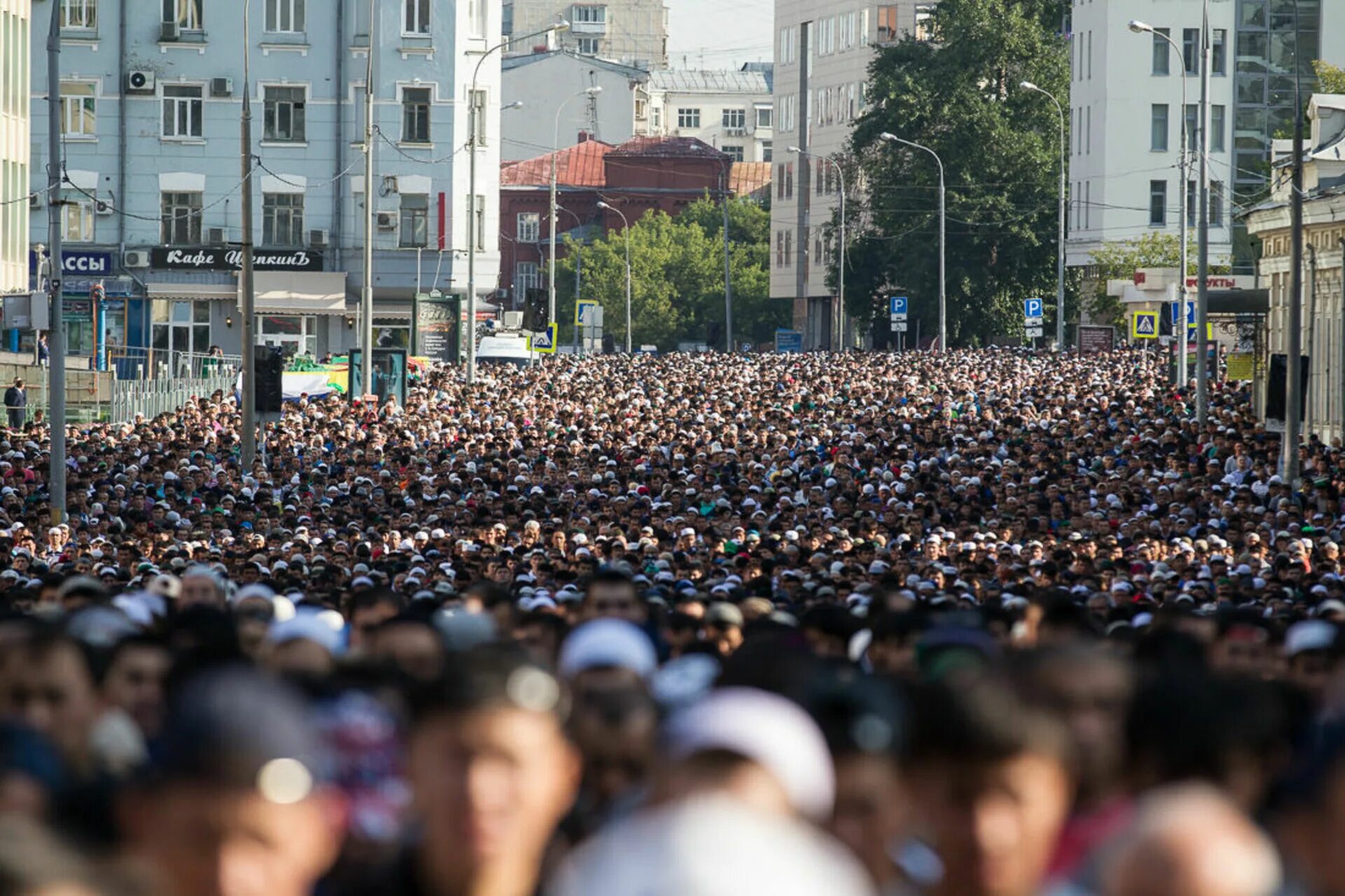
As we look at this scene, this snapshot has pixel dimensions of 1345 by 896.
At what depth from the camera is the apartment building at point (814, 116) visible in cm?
11306

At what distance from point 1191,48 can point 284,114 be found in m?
33.0

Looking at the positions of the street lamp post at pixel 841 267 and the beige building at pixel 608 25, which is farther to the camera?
the beige building at pixel 608 25

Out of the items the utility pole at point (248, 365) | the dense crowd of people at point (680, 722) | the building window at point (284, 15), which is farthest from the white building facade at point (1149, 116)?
the dense crowd of people at point (680, 722)

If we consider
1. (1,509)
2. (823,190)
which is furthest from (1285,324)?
(823,190)

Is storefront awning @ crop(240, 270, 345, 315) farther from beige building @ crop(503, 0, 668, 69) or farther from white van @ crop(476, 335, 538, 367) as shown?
beige building @ crop(503, 0, 668, 69)

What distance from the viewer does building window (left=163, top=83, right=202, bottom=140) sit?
2677 inches

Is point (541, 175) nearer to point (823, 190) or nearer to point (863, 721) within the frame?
point (823, 190)

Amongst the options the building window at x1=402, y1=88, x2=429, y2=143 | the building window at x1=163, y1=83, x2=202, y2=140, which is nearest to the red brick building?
the building window at x1=402, y1=88, x2=429, y2=143

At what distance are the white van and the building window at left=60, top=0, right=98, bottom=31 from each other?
51.4 ft

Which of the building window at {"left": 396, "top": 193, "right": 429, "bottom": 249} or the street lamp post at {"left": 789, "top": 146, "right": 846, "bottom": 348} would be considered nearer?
the building window at {"left": 396, "top": 193, "right": 429, "bottom": 249}

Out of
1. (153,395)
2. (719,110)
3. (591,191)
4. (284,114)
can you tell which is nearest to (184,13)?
(284,114)

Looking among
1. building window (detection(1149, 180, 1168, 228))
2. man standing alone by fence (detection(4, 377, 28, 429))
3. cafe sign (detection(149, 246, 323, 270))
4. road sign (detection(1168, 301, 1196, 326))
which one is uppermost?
building window (detection(1149, 180, 1168, 228))

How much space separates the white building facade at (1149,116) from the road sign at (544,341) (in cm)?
1944

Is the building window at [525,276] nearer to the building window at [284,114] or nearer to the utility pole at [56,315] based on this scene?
the building window at [284,114]
